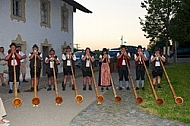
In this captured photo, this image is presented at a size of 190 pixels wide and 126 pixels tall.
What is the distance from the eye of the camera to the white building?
54.4 ft

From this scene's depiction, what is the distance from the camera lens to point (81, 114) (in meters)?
9.07

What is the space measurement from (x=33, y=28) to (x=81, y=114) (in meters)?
10.8

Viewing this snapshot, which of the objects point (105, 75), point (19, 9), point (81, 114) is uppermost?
point (19, 9)

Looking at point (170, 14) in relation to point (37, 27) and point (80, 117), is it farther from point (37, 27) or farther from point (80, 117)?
point (80, 117)

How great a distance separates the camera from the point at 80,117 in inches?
343

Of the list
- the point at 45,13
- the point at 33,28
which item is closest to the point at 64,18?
the point at 45,13

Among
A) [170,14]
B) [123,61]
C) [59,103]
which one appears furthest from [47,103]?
[170,14]

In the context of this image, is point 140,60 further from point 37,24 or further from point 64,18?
point 64,18

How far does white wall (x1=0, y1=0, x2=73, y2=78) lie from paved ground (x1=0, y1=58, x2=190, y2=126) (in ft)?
17.8

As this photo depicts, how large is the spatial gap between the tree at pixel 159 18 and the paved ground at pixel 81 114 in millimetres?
21080

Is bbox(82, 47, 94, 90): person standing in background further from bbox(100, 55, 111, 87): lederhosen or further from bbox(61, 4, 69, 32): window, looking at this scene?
bbox(61, 4, 69, 32): window

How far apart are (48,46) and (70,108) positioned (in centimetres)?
1160

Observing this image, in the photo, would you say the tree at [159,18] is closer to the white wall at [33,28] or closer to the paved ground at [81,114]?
the white wall at [33,28]

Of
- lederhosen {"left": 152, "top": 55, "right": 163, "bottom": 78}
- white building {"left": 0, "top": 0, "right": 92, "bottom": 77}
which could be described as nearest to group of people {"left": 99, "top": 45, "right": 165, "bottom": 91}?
lederhosen {"left": 152, "top": 55, "right": 163, "bottom": 78}
